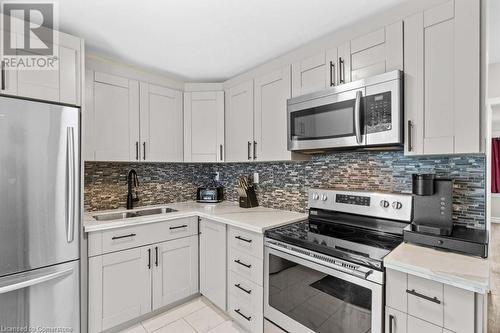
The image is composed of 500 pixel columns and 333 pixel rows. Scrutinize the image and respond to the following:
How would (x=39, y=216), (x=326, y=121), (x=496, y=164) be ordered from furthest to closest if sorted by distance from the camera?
(x=496, y=164), (x=326, y=121), (x=39, y=216)

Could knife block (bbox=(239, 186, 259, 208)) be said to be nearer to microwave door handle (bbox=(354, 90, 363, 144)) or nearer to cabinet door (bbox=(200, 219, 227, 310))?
cabinet door (bbox=(200, 219, 227, 310))

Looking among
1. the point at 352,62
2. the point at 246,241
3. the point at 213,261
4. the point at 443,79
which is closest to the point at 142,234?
the point at 213,261

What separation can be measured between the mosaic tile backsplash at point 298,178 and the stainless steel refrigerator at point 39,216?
2.40 feet

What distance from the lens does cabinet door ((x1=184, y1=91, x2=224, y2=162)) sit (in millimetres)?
2725

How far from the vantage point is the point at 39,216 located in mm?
1565

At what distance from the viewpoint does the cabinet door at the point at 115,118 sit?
2160 millimetres

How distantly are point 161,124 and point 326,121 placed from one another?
5.55 ft

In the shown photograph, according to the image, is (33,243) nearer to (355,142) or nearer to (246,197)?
(246,197)

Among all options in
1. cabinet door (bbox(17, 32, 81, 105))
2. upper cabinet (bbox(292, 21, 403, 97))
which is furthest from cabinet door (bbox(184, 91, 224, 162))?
cabinet door (bbox(17, 32, 81, 105))

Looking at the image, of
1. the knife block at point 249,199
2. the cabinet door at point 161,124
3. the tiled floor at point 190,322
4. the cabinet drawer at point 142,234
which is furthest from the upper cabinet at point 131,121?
the tiled floor at point 190,322

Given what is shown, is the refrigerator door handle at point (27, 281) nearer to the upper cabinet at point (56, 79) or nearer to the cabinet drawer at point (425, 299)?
the upper cabinet at point (56, 79)

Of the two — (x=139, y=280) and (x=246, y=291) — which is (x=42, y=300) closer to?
(x=139, y=280)

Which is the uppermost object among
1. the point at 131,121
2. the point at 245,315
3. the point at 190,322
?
the point at 131,121

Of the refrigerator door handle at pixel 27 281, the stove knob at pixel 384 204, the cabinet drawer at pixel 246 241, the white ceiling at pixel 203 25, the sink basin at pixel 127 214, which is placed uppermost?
the white ceiling at pixel 203 25
